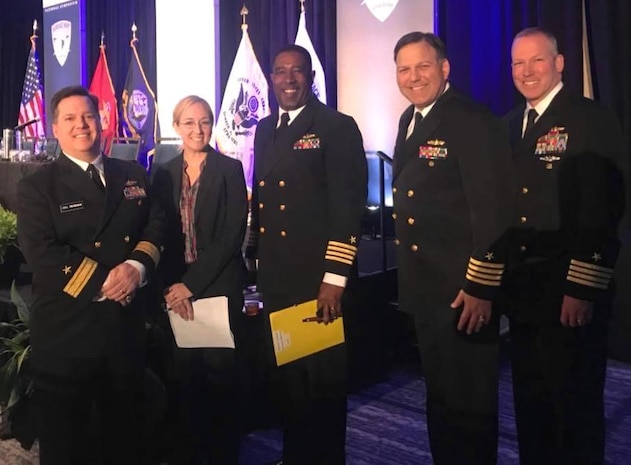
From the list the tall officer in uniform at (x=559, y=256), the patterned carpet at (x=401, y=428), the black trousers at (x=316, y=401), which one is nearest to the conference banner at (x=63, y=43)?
the patterned carpet at (x=401, y=428)

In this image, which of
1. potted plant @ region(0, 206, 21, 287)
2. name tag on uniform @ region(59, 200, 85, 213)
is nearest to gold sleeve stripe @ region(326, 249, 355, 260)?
name tag on uniform @ region(59, 200, 85, 213)

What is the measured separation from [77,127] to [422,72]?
3.15 feet

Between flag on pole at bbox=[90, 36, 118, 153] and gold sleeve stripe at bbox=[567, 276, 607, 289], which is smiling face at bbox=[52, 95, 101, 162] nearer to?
gold sleeve stripe at bbox=[567, 276, 607, 289]

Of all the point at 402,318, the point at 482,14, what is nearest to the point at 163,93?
the point at 482,14

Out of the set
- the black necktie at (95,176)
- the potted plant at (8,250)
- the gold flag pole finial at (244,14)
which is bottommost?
the potted plant at (8,250)

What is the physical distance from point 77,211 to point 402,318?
216 centimetres

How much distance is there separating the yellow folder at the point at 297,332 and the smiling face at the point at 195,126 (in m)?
0.61

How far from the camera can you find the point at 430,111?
5.62ft

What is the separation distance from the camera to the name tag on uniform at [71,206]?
173 cm

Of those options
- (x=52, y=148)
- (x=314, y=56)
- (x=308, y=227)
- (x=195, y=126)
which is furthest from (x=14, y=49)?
(x=308, y=227)

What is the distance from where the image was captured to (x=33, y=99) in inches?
324

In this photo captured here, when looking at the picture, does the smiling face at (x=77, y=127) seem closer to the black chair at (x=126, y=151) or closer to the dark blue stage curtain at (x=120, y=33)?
the black chair at (x=126, y=151)

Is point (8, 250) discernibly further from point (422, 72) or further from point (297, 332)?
point (422, 72)

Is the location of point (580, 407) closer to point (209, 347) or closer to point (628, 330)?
point (209, 347)
